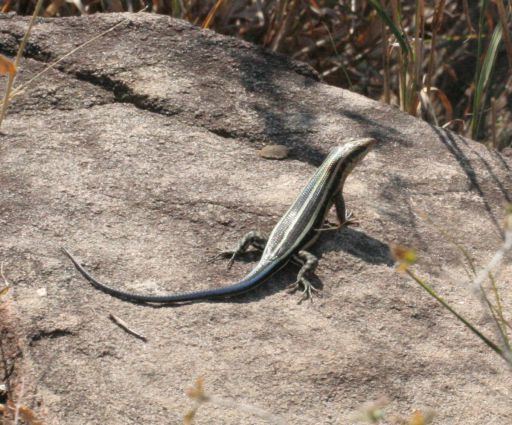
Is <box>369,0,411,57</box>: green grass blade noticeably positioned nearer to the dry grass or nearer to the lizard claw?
the dry grass

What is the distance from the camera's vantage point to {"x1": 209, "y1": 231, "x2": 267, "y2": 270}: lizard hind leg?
16.6ft

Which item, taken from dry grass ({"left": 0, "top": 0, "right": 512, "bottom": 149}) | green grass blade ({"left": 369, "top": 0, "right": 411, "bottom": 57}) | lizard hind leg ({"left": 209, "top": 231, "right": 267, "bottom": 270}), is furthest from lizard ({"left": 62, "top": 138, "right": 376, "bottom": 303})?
dry grass ({"left": 0, "top": 0, "right": 512, "bottom": 149})

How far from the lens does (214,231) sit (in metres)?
5.27

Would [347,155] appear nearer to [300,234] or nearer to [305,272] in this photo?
[300,234]

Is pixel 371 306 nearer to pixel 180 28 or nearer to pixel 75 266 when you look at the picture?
pixel 75 266

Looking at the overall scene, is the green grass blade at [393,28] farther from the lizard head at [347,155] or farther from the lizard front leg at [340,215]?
the lizard front leg at [340,215]

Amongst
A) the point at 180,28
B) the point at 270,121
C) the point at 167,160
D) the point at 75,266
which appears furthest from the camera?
the point at 180,28

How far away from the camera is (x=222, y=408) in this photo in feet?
13.7

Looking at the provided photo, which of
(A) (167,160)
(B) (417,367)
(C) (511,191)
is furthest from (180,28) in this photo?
(B) (417,367)

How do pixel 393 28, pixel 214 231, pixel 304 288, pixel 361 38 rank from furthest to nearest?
pixel 361 38 < pixel 393 28 < pixel 214 231 < pixel 304 288

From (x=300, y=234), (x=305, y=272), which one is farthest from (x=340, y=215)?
(x=305, y=272)

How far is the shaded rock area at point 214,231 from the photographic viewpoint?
4297 mm

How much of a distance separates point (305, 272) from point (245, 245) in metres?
0.36

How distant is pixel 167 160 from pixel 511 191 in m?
2.15
